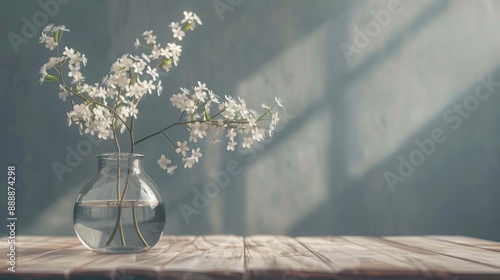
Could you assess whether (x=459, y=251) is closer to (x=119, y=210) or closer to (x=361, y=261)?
(x=361, y=261)

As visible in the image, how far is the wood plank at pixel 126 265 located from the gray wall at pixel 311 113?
1288 millimetres

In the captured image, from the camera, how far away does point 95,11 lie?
8.84ft

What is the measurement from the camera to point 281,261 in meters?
1.26

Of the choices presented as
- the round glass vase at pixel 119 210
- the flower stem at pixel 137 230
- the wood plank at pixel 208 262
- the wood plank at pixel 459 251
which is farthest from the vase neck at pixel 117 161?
the wood plank at pixel 459 251

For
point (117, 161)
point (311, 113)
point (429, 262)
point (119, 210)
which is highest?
point (311, 113)

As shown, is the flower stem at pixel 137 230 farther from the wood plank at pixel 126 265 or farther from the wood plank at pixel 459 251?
the wood plank at pixel 459 251

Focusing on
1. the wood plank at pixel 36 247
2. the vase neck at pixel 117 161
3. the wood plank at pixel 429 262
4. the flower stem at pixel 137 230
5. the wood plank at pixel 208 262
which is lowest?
the wood plank at pixel 429 262

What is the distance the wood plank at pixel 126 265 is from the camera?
1.10m

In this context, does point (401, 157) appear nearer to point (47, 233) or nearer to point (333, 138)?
point (333, 138)

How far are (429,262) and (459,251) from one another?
324 mm

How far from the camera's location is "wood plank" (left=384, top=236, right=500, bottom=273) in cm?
129

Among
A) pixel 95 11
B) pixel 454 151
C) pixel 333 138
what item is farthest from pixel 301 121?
pixel 95 11

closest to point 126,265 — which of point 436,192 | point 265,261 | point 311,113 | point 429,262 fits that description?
point 265,261

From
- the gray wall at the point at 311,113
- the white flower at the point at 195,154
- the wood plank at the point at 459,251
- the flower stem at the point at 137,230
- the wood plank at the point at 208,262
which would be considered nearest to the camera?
the wood plank at the point at 208,262
